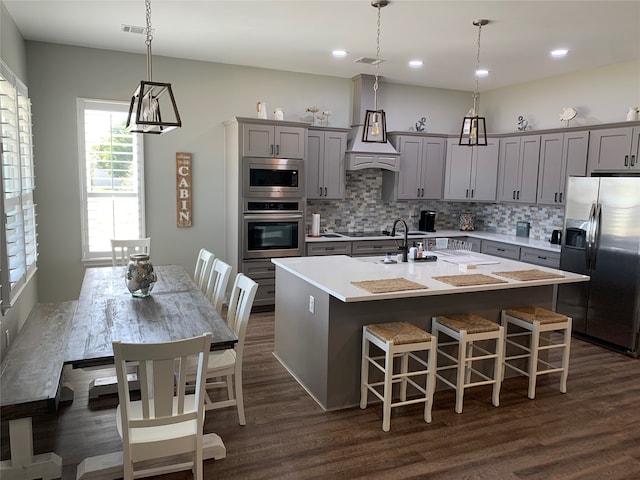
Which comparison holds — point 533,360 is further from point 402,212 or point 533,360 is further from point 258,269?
point 402,212

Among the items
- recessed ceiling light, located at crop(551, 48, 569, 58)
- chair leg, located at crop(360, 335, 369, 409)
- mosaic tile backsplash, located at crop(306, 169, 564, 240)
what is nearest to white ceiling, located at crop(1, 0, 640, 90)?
recessed ceiling light, located at crop(551, 48, 569, 58)

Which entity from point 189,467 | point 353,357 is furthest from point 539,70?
point 189,467

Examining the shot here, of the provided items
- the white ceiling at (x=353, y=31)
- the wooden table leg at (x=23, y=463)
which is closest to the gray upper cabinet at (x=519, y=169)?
the white ceiling at (x=353, y=31)

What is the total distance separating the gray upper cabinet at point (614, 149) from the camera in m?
4.93

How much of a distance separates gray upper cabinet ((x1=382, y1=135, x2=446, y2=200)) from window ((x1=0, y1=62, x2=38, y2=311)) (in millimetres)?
4270

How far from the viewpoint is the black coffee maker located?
7047 millimetres

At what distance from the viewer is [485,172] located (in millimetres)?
6629

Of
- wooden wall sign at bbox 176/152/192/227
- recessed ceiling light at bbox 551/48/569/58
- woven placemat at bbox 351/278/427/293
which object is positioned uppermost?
recessed ceiling light at bbox 551/48/569/58

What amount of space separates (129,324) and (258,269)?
2882 millimetres

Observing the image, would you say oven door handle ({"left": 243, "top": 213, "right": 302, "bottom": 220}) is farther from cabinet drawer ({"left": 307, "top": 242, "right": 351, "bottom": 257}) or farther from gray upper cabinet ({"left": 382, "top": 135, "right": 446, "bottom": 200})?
gray upper cabinet ({"left": 382, "top": 135, "right": 446, "bottom": 200})

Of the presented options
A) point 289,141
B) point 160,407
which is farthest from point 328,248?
point 160,407

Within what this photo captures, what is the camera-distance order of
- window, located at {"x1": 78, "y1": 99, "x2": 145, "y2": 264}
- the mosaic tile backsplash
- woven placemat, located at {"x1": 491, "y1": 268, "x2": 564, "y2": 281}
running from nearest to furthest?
woven placemat, located at {"x1": 491, "y1": 268, "x2": 564, "y2": 281} < window, located at {"x1": 78, "y1": 99, "x2": 145, "y2": 264} < the mosaic tile backsplash

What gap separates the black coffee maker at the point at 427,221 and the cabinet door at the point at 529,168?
4.07ft

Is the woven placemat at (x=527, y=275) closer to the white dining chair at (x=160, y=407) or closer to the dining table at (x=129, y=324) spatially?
the dining table at (x=129, y=324)
